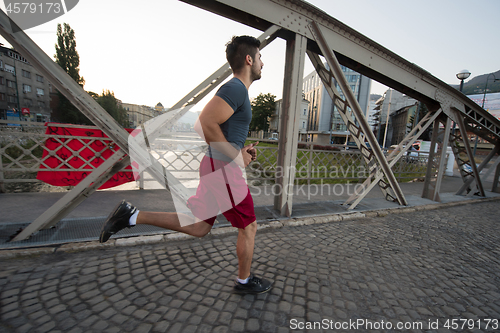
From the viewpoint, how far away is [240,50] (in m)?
2.03

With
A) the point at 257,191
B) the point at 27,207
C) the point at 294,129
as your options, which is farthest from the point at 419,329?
the point at 27,207

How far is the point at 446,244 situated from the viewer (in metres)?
3.54

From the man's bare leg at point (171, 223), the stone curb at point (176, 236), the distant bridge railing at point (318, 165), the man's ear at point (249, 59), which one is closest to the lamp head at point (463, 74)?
the distant bridge railing at point (318, 165)

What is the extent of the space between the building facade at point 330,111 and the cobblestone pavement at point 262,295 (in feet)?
148

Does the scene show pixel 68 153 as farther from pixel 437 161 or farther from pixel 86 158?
pixel 437 161

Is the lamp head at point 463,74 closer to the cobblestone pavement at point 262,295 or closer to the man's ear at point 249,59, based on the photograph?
the cobblestone pavement at point 262,295

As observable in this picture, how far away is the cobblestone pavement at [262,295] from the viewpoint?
1756mm

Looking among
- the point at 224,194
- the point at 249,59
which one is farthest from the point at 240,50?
the point at 224,194

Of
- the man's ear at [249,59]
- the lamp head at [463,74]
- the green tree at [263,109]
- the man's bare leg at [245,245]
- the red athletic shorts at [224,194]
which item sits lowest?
the man's bare leg at [245,245]

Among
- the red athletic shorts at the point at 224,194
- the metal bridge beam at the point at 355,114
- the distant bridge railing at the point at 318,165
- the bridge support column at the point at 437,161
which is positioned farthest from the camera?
the distant bridge railing at the point at 318,165

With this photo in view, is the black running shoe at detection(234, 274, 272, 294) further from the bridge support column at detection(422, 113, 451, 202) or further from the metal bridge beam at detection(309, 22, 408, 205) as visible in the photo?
the bridge support column at detection(422, 113, 451, 202)

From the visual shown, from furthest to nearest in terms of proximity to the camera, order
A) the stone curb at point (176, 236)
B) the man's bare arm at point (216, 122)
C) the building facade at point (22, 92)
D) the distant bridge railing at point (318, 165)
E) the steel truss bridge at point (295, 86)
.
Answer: the building facade at point (22, 92), the distant bridge railing at point (318, 165), the steel truss bridge at point (295, 86), the stone curb at point (176, 236), the man's bare arm at point (216, 122)

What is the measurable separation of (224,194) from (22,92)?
66758mm

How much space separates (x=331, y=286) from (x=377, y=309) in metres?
0.42
